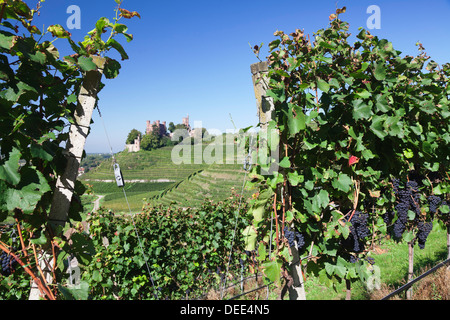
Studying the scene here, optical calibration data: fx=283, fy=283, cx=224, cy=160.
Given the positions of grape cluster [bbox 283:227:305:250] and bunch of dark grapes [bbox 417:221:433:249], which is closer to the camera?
grape cluster [bbox 283:227:305:250]

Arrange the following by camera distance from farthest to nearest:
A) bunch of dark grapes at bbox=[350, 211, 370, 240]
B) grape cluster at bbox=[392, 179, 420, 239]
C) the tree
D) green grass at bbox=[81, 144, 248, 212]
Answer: the tree
green grass at bbox=[81, 144, 248, 212]
grape cluster at bbox=[392, 179, 420, 239]
bunch of dark grapes at bbox=[350, 211, 370, 240]

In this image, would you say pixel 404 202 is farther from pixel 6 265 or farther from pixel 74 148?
pixel 6 265

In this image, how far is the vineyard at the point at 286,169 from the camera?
110 cm

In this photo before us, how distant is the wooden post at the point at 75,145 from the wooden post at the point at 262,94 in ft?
2.46

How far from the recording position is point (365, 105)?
5.78ft

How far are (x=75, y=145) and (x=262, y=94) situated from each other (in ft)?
3.01

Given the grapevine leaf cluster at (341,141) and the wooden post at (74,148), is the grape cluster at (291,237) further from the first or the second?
the wooden post at (74,148)

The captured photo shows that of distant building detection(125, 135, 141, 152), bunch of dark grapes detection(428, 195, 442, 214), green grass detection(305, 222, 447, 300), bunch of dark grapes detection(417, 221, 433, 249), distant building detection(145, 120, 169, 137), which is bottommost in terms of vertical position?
green grass detection(305, 222, 447, 300)

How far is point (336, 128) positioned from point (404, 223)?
117cm

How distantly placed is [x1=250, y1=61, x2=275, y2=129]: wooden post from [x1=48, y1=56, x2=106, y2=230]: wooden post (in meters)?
0.75

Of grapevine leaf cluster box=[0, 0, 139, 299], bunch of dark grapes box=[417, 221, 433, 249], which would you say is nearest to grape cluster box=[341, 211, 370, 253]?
bunch of dark grapes box=[417, 221, 433, 249]

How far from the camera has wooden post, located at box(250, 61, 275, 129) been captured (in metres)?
1.49

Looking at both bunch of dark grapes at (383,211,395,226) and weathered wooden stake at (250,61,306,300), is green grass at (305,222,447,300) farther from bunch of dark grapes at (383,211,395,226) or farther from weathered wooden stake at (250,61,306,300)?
weathered wooden stake at (250,61,306,300)

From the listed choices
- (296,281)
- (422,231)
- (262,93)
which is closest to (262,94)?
(262,93)
